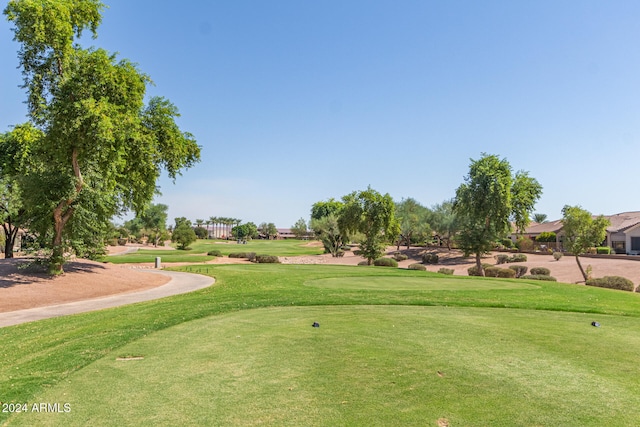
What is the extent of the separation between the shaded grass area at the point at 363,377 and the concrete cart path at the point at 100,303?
7.62 metres

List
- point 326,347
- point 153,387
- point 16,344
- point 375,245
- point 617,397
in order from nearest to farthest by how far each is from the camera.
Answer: point 617,397 → point 153,387 → point 326,347 → point 16,344 → point 375,245

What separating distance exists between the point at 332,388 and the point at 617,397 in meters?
3.77

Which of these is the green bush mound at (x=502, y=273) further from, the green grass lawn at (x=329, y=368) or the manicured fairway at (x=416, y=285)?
the green grass lawn at (x=329, y=368)

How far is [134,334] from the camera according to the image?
30.2 feet

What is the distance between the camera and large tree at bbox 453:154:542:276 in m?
41.1

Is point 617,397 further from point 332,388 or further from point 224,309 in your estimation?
point 224,309

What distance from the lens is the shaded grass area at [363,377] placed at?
15.1ft

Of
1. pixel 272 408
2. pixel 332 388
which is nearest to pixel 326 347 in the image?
pixel 332 388

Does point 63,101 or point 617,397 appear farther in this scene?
point 63,101

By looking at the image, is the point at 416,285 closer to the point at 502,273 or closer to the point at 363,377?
the point at 363,377

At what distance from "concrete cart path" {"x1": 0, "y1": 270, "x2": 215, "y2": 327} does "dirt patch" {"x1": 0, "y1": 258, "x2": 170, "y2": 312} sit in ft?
3.28

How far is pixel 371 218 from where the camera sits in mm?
42281

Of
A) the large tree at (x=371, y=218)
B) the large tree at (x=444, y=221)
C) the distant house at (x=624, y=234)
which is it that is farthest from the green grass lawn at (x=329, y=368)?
the large tree at (x=444, y=221)

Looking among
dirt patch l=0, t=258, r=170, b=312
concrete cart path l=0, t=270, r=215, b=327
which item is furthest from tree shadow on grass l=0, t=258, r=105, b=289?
concrete cart path l=0, t=270, r=215, b=327
